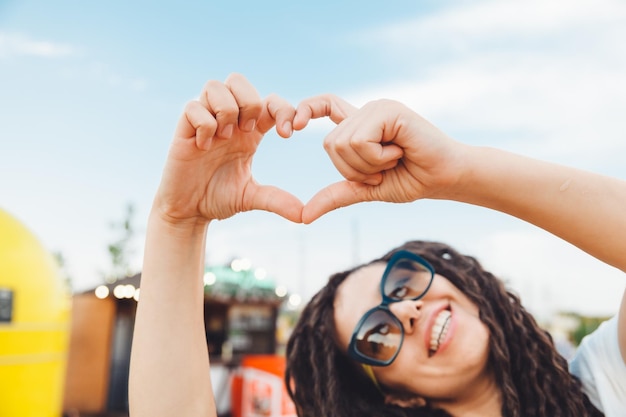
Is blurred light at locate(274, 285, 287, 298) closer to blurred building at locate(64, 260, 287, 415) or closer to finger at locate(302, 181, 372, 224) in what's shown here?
blurred building at locate(64, 260, 287, 415)

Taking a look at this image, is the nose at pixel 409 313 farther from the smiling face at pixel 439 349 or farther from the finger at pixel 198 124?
the finger at pixel 198 124

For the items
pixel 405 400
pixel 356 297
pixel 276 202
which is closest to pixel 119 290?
pixel 356 297

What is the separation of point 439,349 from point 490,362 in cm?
23

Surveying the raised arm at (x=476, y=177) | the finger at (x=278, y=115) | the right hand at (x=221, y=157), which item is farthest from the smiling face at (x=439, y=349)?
the finger at (x=278, y=115)

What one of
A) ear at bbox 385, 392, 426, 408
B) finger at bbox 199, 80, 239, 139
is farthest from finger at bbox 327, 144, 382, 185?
ear at bbox 385, 392, 426, 408

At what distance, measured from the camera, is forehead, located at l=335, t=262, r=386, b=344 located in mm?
1944

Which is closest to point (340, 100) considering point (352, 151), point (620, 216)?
point (352, 151)

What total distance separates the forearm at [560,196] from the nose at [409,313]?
693 millimetres

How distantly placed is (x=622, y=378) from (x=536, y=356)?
13.9 inches

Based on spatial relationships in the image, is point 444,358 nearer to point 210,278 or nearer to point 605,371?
point 605,371

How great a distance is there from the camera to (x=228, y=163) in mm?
1418

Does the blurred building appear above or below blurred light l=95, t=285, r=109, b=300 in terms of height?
below

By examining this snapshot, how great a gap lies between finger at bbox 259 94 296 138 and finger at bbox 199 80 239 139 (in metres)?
0.10

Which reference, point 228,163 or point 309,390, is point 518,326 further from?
point 228,163
